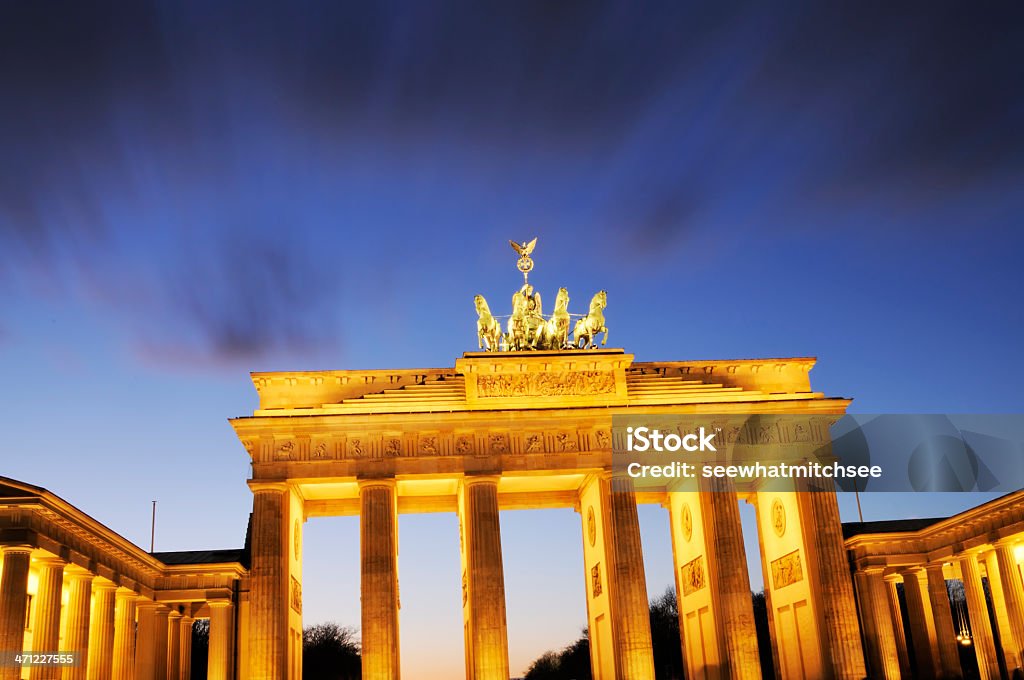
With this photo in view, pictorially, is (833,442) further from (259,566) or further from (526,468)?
(259,566)

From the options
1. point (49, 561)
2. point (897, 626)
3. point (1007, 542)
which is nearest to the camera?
point (49, 561)

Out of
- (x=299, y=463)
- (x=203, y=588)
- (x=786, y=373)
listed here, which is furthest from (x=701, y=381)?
(x=203, y=588)

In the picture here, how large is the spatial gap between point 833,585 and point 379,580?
18.7m

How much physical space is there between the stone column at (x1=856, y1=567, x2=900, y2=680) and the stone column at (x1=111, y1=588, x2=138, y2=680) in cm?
3141

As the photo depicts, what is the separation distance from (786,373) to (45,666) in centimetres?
3264

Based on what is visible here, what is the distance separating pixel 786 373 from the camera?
154 ft

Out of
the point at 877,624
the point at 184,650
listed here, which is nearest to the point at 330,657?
the point at 184,650

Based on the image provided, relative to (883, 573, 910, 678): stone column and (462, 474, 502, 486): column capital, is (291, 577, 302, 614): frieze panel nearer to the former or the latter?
(462, 474, 502, 486): column capital

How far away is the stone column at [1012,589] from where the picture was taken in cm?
3938

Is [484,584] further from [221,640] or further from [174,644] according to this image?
[174,644]

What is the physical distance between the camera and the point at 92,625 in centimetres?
3922

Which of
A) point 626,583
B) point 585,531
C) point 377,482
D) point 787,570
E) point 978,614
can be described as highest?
point 377,482

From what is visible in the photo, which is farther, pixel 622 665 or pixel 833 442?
pixel 833 442

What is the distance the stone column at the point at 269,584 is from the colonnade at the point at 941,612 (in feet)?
81.1
